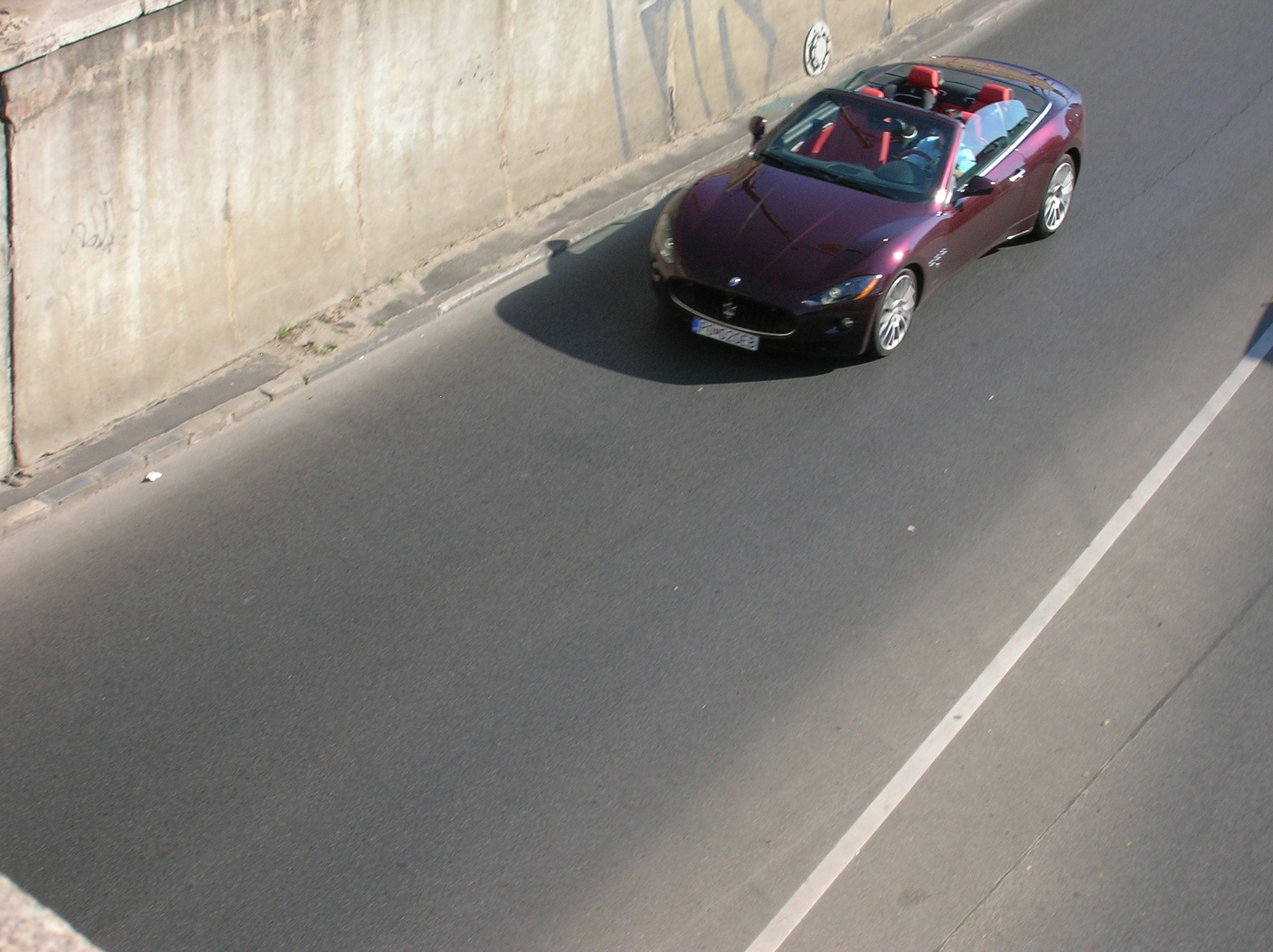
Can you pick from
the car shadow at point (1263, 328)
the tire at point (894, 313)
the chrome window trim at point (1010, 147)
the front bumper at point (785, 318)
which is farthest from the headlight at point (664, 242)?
the car shadow at point (1263, 328)

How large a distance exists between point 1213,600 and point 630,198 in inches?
242

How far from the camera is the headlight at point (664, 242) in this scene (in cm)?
899

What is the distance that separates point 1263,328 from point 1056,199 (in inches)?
82.8

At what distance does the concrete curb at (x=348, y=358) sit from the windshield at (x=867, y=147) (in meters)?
1.68

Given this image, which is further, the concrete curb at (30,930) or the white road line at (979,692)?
the white road line at (979,692)

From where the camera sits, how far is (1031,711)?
21.0ft

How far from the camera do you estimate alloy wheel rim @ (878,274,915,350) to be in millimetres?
8961

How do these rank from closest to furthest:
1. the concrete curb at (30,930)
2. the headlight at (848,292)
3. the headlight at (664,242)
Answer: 1. the concrete curb at (30,930)
2. the headlight at (848,292)
3. the headlight at (664,242)

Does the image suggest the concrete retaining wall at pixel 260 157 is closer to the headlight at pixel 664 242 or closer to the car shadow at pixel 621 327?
the car shadow at pixel 621 327

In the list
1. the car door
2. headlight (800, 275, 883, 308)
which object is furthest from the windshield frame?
headlight (800, 275, 883, 308)

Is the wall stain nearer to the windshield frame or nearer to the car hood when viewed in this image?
the car hood

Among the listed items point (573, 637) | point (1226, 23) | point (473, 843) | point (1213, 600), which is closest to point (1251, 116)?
point (1226, 23)

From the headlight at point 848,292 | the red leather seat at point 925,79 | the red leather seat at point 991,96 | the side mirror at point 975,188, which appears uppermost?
the red leather seat at point 925,79

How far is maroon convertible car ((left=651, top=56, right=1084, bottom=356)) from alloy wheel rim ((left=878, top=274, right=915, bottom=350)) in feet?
0.04
